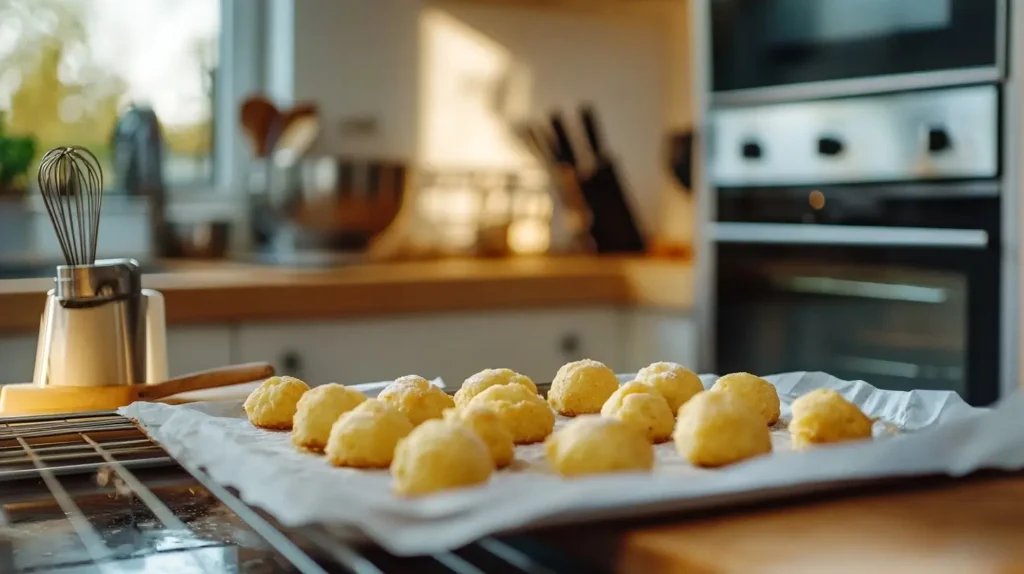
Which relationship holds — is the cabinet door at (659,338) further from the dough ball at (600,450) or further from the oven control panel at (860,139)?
the dough ball at (600,450)

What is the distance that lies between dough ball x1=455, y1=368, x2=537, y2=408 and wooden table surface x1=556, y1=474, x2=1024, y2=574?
323 millimetres

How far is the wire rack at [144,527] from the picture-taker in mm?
585

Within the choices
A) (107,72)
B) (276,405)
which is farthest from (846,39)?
(107,72)

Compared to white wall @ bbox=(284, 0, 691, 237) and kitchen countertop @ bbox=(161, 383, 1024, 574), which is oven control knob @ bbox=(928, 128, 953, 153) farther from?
kitchen countertop @ bbox=(161, 383, 1024, 574)

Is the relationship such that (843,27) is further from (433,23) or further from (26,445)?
(26,445)

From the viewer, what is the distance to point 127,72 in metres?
2.42

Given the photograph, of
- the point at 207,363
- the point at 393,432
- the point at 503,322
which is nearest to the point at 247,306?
the point at 207,363

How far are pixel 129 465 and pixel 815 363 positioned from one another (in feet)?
4.67

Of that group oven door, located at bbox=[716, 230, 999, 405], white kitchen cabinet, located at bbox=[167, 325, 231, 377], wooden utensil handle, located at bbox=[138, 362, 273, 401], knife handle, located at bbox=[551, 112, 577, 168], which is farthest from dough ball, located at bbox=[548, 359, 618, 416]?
knife handle, located at bbox=[551, 112, 577, 168]

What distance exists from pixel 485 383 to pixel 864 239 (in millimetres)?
1130

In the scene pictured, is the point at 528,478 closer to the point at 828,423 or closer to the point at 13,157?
the point at 828,423

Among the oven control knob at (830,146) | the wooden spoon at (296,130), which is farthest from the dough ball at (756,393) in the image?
the wooden spoon at (296,130)

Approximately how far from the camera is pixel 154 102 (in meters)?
2.46

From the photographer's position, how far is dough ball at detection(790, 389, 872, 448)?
75cm
